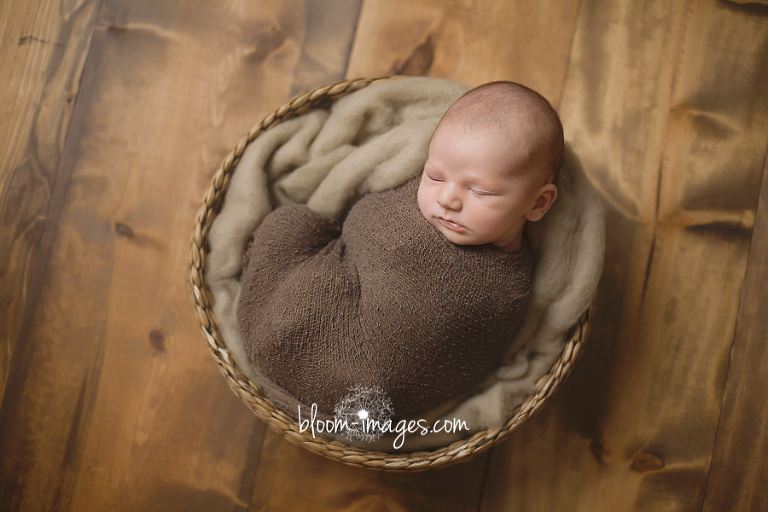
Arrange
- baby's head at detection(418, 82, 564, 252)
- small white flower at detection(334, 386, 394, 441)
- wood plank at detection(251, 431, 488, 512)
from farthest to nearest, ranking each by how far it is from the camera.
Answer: wood plank at detection(251, 431, 488, 512) → small white flower at detection(334, 386, 394, 441) → baby's head at detection(418, 82, 564, 252)

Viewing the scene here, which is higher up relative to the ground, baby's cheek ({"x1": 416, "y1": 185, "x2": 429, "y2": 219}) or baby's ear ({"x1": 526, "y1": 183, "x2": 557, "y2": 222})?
baby's ear ({"x1": 526, "y1": 183, "x2": 557, "y2": 222})

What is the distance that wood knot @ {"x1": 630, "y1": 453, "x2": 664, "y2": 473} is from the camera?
1210 millimetres

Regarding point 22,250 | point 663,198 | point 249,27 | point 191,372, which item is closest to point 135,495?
point 191,372

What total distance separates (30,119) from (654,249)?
1.34 m

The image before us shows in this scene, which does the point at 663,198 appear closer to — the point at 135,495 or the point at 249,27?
the point at 249,27

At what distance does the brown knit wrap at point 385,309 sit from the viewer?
0.95 metres

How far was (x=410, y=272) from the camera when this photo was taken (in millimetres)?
956

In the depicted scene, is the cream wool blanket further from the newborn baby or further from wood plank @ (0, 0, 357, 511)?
wood plank @ (0, 0, 357, 511)

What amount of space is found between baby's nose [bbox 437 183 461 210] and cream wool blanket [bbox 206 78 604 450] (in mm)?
155

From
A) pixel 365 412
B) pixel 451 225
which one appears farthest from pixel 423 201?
pixel 365 412

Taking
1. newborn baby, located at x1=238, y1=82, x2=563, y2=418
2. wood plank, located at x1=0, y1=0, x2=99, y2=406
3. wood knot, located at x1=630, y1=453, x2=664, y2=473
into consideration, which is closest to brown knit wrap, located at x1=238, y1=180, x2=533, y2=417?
newborn baby, located at x1=238, y1=82, x2=563, y2=418

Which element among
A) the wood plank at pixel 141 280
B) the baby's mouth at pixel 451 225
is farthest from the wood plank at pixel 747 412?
the wood plank at pixel 141 280

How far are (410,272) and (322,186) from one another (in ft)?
0.89

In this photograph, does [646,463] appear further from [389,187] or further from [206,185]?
[206,185]
